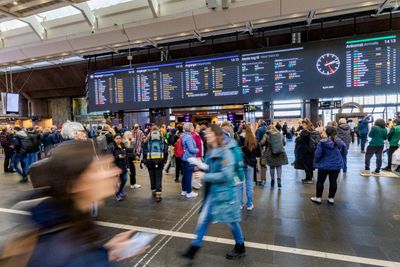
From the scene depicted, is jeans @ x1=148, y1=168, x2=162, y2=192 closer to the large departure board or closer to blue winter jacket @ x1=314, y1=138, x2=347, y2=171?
blue winter jacket @ x1=314, y1=138, x2=347, y2=171

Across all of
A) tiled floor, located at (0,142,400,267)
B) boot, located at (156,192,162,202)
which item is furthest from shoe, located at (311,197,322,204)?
boot, located at (156,192,162,202)

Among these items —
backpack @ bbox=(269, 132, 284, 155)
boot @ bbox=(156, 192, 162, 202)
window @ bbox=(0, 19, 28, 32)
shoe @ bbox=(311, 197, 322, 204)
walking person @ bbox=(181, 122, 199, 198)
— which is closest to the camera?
shoe @ bbox=(311, 197, 322, 204)

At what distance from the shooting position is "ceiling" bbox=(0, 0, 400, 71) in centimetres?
605

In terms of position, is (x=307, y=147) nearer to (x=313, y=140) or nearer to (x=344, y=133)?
(x=313, y=140)

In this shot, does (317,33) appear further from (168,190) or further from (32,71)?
(32,71)

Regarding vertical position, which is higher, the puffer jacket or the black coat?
the puffer jacket

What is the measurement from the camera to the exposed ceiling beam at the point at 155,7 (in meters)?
6.57

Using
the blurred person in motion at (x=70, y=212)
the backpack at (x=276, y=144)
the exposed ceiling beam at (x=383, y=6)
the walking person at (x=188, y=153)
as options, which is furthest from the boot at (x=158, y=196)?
the exposed ceiling beam at (x=383, y=6)

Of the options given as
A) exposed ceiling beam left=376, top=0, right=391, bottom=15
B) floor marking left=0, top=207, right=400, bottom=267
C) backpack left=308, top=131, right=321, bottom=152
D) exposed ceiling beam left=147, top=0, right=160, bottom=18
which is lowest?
floor marking left=0, top=207, right=400, bottom=267

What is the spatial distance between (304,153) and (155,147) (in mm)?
3776

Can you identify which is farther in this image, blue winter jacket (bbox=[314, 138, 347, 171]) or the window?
the window

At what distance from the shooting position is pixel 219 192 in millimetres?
2598

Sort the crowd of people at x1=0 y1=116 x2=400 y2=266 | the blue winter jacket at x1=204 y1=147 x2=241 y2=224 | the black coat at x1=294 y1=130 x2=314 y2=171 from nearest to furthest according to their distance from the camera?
1. the crowd of people at x1=0 y1=116 x2=400 y2=266
2. the blue winter jacket at x1=204 y1=147 x2=241 y2=224
3. the black coat at x1=294 y1=130 x2=314 y2=171

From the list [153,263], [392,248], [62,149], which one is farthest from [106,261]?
[392,248]
